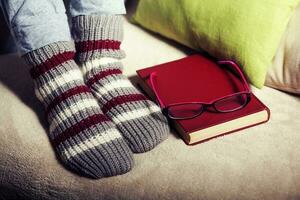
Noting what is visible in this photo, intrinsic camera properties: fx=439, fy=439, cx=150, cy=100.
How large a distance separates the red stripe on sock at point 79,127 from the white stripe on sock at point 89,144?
2 cm

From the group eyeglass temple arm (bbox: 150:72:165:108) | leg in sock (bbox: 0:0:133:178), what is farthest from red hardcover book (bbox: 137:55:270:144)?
leg in sock (bbox: 0:0:133:178)

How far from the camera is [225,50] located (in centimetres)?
80

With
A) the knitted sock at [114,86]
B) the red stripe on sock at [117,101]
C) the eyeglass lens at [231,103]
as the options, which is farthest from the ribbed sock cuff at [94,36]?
the eyeglass lens at [231,103]

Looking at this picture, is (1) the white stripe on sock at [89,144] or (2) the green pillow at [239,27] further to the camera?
(2) the green pillow at [239,27]

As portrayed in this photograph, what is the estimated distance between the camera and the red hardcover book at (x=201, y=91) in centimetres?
68

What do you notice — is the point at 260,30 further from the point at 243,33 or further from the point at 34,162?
the point at 34,162

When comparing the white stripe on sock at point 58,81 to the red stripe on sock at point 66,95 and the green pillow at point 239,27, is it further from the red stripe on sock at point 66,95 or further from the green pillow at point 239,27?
the green pillow at point 239,27

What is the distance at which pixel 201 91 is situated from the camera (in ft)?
2.44

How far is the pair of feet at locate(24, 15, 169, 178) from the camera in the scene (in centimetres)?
65

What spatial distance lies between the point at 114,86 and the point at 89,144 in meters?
0.13

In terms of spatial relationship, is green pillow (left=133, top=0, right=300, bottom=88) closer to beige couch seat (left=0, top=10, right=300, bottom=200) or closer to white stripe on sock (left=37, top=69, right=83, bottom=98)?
beige couch seat (left=0, top=10, right=300, bottom=200)

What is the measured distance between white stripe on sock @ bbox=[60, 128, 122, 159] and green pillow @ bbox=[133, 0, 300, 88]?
276 millimetres

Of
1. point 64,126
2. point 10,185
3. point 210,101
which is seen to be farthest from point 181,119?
point 10,185

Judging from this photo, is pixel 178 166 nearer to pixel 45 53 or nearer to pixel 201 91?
pixel 201 91
